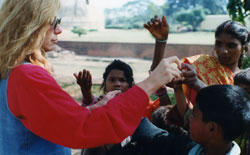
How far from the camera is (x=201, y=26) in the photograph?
35.0 meters

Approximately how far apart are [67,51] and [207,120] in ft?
54.5

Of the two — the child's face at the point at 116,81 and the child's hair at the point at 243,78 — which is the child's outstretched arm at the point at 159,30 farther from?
the child's hair at the point at 243,78

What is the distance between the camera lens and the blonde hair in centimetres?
130

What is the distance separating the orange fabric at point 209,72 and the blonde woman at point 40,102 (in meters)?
1.18

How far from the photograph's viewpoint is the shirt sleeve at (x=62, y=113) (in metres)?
1.20

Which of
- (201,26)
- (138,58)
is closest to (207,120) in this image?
(138,58)

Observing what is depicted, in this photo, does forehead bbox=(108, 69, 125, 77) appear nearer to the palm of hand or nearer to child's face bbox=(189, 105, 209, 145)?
the palm of hand

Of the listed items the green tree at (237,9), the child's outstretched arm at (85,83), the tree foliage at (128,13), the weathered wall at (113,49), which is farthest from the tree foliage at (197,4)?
the child's outstretched arm at (85,83)

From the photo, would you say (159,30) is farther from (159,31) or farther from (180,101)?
(180,101)

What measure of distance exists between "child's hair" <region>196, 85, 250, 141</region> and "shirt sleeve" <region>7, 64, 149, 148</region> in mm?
434

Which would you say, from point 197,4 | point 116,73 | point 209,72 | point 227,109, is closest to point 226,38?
point 209,72

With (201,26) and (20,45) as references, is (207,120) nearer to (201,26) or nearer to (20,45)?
(20,45)

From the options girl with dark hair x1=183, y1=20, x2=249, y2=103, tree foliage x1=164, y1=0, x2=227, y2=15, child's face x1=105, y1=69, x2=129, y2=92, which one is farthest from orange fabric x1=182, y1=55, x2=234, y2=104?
tree foliage x1=164, y1=0, x2=227, y2=15

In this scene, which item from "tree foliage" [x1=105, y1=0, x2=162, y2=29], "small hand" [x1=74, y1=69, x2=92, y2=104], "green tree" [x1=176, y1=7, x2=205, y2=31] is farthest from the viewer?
"tree foliage" [x1=105, y1=0, x2=162, y2=29]
